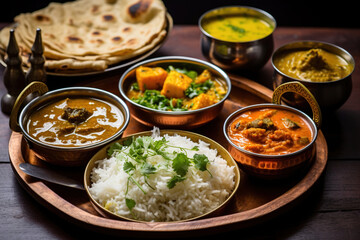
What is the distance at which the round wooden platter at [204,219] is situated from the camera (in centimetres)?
227

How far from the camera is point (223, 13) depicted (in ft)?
13.9

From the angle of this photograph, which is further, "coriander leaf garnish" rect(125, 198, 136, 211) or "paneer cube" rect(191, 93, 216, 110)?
"paneer cube" rect(191, 93, 216, 110)

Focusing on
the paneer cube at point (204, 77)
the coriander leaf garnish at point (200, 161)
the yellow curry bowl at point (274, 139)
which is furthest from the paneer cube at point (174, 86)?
the coriander leaf garnish at point (200, 161)

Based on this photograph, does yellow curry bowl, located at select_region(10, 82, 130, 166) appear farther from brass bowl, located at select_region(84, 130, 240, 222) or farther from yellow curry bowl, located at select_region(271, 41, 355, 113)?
yellow curry bowl, located at select_region(271, 41, 355, 113)

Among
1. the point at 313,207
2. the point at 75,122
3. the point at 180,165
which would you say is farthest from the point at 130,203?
the point at 313,207

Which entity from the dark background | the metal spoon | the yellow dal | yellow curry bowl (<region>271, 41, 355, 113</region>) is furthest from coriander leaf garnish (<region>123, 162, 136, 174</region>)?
the dark background

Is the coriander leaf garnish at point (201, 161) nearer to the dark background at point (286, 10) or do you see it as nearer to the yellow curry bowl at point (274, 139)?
the yellow curry bowl at point (274, 139)

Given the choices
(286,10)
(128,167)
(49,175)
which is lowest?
(286,10)

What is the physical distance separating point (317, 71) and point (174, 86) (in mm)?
1061

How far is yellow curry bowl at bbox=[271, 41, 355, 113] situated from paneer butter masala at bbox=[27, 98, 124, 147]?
1.27 m

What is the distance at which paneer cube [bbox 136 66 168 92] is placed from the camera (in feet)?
11.1

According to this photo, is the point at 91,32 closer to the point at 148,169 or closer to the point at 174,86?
the point at 174,86

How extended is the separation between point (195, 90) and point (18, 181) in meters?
1.41

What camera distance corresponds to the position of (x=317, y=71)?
128 inches
